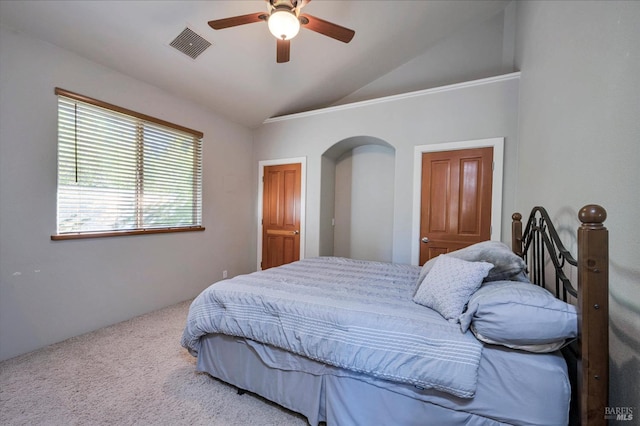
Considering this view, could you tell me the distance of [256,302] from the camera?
1640 millimetres

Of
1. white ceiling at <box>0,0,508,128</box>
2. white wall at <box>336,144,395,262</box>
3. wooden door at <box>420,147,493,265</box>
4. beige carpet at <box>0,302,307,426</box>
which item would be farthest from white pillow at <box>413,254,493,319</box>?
white ceiling at <box>0,0,508,128</box>

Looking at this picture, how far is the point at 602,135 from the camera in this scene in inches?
44.1

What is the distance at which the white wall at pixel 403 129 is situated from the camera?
9.53 feet

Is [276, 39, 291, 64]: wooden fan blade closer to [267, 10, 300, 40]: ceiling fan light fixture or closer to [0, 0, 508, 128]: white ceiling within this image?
[267, 10, 300, 40]: ceiling fan light fixture

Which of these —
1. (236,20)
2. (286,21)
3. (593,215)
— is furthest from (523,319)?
(236,20)

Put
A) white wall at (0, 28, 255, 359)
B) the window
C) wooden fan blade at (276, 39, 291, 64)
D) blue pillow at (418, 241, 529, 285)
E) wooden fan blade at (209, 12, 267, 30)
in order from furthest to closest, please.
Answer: the window < wooden fan blade at (276, 39, 291, 64) < white wall at (0, 28, 255, 359) < wooden fan blade at (209, 12, 267, 30) < blue pillow at (418, 241, 529, 285)

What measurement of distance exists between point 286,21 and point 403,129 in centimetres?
202

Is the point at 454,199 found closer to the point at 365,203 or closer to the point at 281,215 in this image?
the point at 365,203

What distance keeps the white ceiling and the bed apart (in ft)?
7.88

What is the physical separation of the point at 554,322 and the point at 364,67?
140 inches

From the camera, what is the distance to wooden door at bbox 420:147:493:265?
9.87 ft

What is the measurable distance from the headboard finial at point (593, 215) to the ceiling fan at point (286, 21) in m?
1.94

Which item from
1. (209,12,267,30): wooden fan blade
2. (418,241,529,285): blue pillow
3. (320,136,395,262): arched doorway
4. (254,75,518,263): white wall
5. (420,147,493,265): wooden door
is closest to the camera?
(418,241,529,285): blue pillow

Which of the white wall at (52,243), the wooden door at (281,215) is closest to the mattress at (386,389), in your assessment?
the white wall at (52,243)
